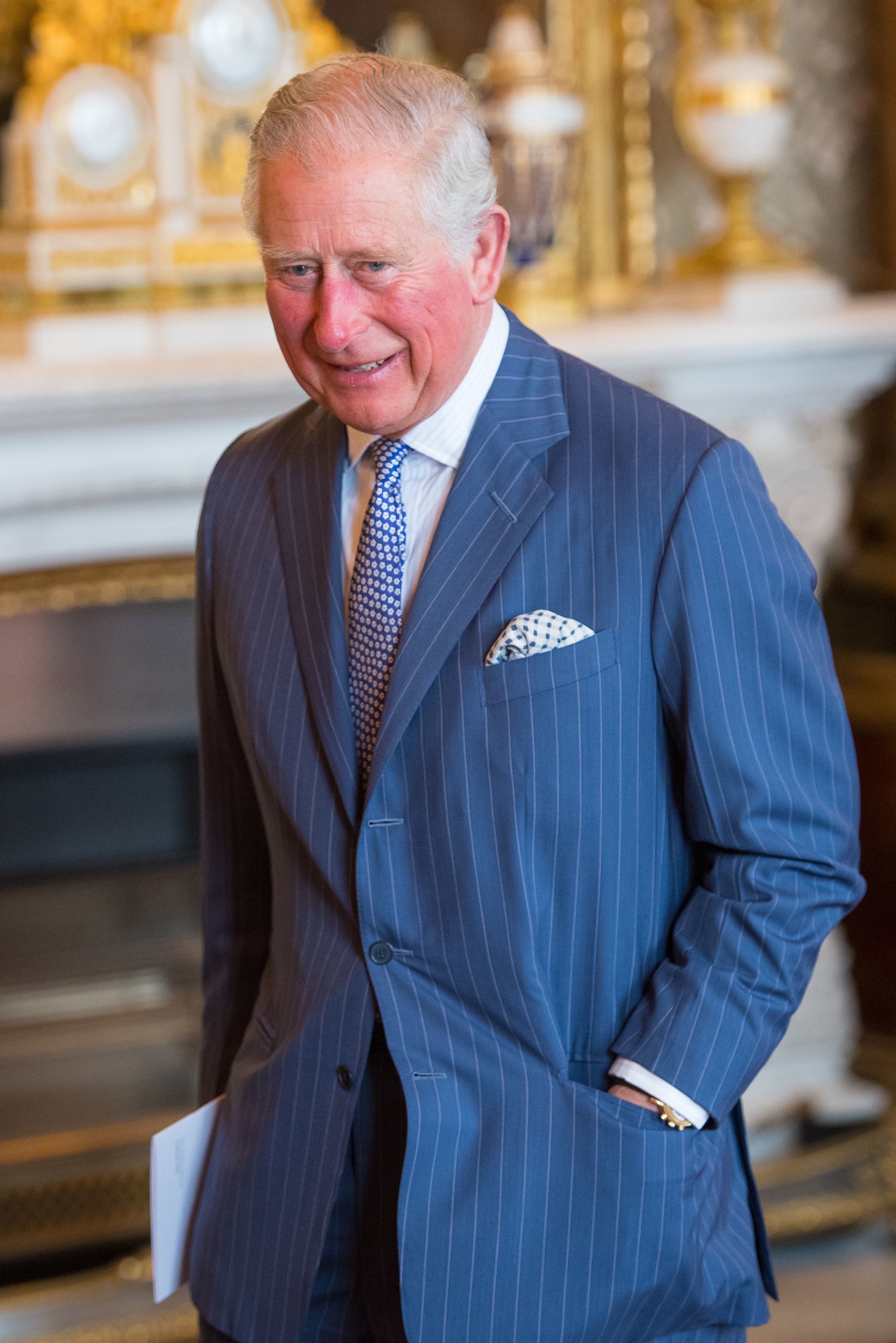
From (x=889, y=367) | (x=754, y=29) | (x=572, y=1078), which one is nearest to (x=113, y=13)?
(x=754, y=29)

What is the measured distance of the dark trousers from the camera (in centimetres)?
118

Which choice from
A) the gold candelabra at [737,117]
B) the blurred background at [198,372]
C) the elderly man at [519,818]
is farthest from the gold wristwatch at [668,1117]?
the gold candelabra at [737,117]

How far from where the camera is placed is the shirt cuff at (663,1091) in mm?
1114

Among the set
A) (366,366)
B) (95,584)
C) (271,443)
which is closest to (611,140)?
(95,584)

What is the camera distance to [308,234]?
100 cm

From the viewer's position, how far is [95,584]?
2.51 meters

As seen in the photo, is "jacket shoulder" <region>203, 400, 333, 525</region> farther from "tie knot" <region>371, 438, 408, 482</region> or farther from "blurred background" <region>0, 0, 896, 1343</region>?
"blurred background" <region>0, 0, 896, 1343</region>

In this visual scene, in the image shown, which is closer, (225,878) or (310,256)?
(310,256)

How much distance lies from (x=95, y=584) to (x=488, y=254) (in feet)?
5.13

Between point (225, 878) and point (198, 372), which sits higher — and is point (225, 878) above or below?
below

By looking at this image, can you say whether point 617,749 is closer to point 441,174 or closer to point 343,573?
point 343,573

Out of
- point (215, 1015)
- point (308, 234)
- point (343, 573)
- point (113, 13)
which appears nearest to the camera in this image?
point (308, 234)

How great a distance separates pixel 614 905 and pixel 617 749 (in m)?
0.12

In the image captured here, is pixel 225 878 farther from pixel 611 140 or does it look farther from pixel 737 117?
pixel 611 140
